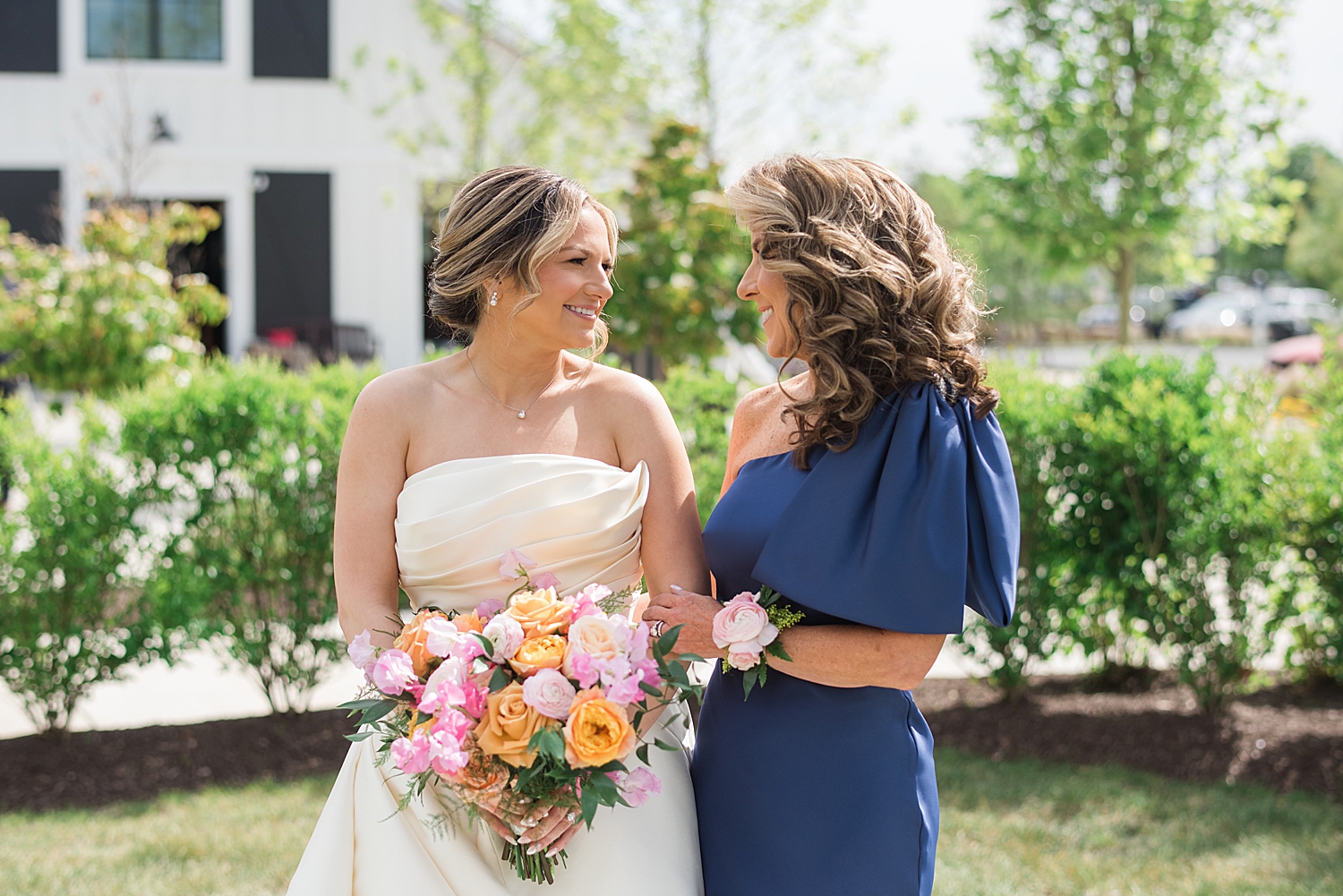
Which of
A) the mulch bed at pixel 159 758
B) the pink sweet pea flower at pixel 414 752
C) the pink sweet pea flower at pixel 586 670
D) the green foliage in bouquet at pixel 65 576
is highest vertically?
the pink sweet pea flower at pixel 586 670

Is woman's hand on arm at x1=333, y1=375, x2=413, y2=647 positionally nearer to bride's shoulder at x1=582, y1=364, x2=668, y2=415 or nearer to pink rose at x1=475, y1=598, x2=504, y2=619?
pink rose at x1=475, y1=598, x2=504, y2=619

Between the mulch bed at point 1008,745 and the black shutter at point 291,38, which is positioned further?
the black shutter at point 291,38

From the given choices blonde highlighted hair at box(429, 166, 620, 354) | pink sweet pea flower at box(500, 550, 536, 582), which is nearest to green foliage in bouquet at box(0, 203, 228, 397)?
blonde highlighted hair at box(429, 166, 620, 354)

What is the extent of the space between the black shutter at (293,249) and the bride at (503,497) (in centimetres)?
1673

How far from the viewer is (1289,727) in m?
5.08

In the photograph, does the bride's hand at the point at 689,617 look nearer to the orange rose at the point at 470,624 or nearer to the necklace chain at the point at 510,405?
the orange rose at the point at 470,624

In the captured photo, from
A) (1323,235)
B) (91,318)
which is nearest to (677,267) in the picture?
(91,318)

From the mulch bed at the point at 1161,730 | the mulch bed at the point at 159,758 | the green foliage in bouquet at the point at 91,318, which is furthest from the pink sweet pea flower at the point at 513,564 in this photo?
the green foliage in bouquet at the point at 91,318

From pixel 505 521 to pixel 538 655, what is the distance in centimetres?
39

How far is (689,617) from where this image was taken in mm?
2230

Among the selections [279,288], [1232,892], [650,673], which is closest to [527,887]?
[650,673]

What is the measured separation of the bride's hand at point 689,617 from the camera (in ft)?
7.27

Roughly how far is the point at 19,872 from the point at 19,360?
5988mm

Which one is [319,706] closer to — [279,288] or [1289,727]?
[1289,727]
